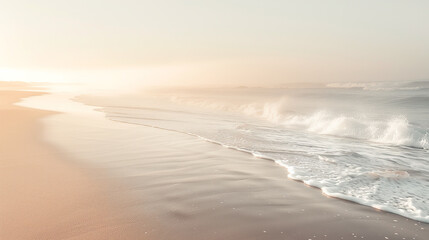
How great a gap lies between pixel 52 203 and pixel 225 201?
7.19 feet

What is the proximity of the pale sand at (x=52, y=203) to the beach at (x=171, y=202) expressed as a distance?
0.04 feet

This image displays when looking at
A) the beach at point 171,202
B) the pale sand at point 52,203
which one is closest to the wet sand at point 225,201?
the beach at point 171,202

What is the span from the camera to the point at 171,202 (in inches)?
162

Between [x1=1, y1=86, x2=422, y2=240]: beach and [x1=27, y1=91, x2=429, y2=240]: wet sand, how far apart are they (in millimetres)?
12

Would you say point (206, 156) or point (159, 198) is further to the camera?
point (206, 156)

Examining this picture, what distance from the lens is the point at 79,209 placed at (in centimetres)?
373

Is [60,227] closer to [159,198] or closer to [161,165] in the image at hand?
[159,198]

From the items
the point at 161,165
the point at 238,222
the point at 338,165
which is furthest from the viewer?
the point at 338,165

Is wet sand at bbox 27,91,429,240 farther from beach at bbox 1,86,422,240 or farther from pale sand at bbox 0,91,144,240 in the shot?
pale sand at bbox 0,91,144,240

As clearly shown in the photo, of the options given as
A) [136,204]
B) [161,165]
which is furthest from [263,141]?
[136,204]


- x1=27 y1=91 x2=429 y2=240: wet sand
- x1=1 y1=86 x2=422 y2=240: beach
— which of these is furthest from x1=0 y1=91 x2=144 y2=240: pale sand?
x1=27 y1=91 x2=429 y2=240: wet sand

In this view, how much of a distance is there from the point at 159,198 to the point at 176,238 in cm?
120

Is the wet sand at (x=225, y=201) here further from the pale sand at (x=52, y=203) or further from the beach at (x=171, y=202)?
the pale sand at (x=52, y=203)

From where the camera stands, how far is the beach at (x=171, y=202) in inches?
130
